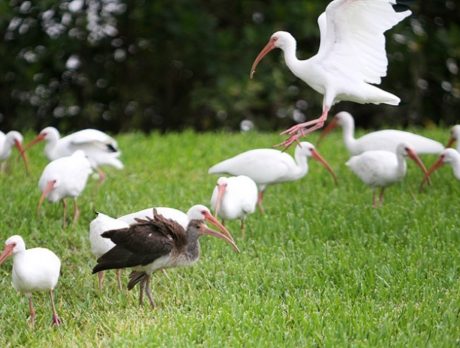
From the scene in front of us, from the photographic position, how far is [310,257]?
7.02 m

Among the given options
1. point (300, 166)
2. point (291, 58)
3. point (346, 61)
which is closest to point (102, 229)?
point (291, 58)

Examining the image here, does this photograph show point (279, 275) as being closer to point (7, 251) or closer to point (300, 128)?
point (300, 128)

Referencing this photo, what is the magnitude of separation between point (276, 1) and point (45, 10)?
348 centimetres

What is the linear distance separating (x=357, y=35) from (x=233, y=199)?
1.67m

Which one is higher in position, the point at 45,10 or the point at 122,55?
the point at 45,10

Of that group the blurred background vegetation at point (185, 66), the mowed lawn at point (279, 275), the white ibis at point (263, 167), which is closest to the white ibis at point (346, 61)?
the white ibis at point (263, 167)

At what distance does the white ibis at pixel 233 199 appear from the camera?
7.58 m

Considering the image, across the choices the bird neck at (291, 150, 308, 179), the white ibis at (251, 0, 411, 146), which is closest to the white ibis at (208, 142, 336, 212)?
the bird neck at (291, 150, 308, 179)

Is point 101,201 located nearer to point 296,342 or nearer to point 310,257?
point 310,257

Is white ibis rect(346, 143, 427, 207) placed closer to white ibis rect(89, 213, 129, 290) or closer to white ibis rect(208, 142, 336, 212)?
white ibis rect(208, 142, 336, 212)

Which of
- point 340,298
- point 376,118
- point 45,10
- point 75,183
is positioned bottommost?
point 376,118

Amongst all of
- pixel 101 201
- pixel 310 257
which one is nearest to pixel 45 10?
pixel 101 201

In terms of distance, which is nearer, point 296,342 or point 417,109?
point 296,342

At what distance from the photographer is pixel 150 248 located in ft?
19.2
